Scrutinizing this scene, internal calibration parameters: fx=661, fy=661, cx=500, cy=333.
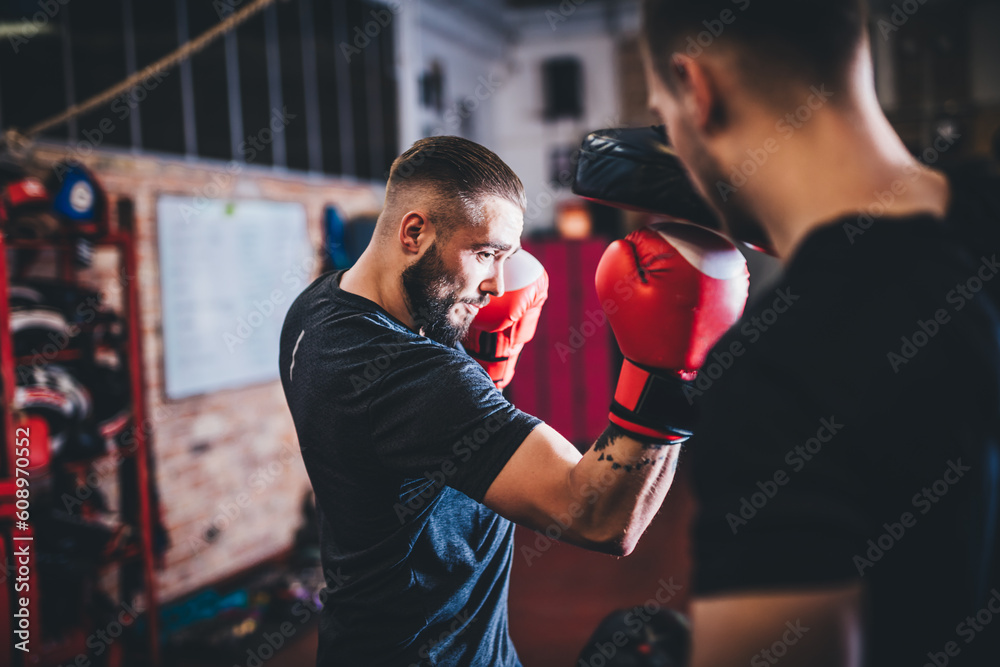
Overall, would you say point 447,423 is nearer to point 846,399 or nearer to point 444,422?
point 444,422

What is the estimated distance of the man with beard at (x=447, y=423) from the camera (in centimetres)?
93

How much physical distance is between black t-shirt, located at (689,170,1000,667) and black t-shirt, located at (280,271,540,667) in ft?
1.45

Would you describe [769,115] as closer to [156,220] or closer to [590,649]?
[590,649]

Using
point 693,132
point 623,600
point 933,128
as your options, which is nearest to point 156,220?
point 623,600

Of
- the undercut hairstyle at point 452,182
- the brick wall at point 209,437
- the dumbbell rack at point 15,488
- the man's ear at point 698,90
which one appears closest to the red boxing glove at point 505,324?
the undercut hairstyle at point 452,182

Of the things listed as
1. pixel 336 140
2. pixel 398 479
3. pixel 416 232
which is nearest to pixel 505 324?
pixel 416 232

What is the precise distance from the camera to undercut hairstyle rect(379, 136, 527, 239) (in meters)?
1.17

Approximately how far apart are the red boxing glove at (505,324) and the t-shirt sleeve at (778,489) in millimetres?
802

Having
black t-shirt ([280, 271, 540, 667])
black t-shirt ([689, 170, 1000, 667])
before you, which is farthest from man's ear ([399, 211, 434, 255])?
black t-shirt ([689, 170, 1000, 667])

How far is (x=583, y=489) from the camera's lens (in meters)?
0.90

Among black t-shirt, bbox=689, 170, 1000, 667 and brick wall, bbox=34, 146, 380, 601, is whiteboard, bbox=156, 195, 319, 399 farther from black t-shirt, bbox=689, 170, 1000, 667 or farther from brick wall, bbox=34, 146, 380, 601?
black t-shirt, bbox=689, 170, 1000, 667

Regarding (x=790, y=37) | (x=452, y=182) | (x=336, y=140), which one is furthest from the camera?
(x=336, y=140)

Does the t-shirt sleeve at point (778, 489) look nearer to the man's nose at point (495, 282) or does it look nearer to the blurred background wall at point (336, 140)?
the man's nose at point (495, 282)

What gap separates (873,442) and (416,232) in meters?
0.85
